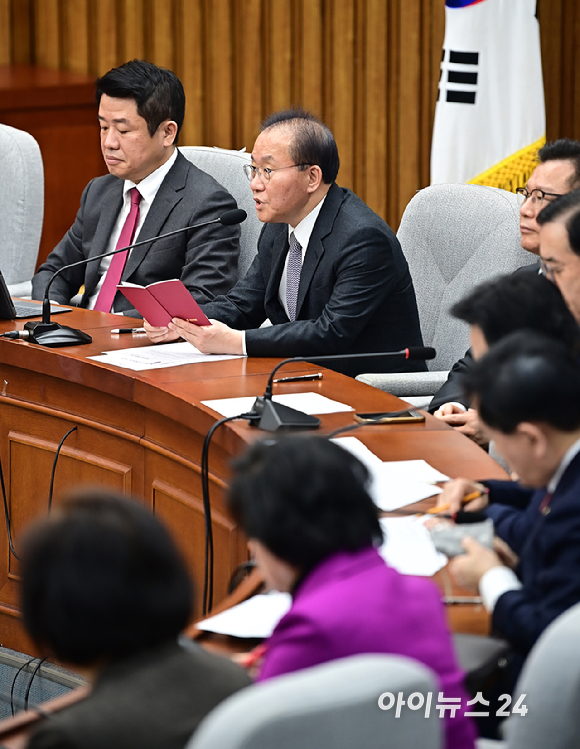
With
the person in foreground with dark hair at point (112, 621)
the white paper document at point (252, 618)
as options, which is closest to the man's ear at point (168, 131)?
the white paper document at point (252, 618)

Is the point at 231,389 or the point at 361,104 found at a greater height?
the point at 361,104

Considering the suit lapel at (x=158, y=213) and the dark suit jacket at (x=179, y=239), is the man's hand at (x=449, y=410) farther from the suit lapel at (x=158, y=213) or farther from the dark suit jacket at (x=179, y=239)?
the suit lapel at (x=158, y=213)

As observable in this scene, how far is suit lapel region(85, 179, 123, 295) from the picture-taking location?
12.0ft

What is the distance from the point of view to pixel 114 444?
256 centimetres

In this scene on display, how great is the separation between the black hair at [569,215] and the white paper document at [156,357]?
1007 millimetres

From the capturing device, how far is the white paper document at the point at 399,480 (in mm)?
1719

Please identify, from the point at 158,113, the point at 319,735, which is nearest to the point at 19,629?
the point at 158,113

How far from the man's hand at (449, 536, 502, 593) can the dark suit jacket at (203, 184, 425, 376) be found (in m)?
1.36

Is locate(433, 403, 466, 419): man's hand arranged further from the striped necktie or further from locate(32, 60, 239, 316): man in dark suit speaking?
locate(32, 60, 239, 316): man in dark suit speaking

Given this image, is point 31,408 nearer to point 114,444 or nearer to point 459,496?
point 114,444

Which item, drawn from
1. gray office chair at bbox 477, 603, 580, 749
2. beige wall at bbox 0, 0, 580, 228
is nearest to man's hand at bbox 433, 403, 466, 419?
gray office chair at bbox 477, 603, 580, 749

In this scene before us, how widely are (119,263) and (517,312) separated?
2.12 metres

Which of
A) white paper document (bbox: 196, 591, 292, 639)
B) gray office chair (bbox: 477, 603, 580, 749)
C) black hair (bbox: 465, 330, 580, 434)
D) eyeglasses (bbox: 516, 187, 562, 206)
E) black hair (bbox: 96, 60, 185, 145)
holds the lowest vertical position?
white paper document (bbox: 196, 591, 292, 639)

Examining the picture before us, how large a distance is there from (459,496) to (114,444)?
1.16 metres
